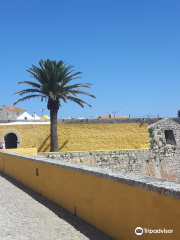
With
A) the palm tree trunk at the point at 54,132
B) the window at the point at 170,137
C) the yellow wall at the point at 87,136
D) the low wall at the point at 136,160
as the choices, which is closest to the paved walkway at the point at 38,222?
the low wall at the point at 136,160

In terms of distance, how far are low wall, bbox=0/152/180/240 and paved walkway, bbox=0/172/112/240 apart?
0.62ft

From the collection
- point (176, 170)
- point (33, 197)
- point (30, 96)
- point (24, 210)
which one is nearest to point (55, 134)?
point (30, 96)

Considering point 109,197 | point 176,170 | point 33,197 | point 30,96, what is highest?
point 30,96

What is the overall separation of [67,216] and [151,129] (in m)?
22.1

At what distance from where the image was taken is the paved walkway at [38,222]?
5.05 m

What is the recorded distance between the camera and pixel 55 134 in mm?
24141

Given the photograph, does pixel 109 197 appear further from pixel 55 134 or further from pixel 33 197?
pixel 55 134

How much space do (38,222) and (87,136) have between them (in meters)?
20.6

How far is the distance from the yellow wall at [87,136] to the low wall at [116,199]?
59.2 feet

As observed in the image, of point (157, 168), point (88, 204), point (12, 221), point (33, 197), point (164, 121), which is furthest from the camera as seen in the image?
point (164, 121)

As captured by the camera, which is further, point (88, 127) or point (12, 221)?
point (88, 127)

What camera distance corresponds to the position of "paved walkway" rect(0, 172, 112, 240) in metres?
5.05

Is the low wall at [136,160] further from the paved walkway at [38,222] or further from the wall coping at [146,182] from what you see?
the wall coping at [146,182]

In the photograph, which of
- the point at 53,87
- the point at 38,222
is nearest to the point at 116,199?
the point at 38,222
